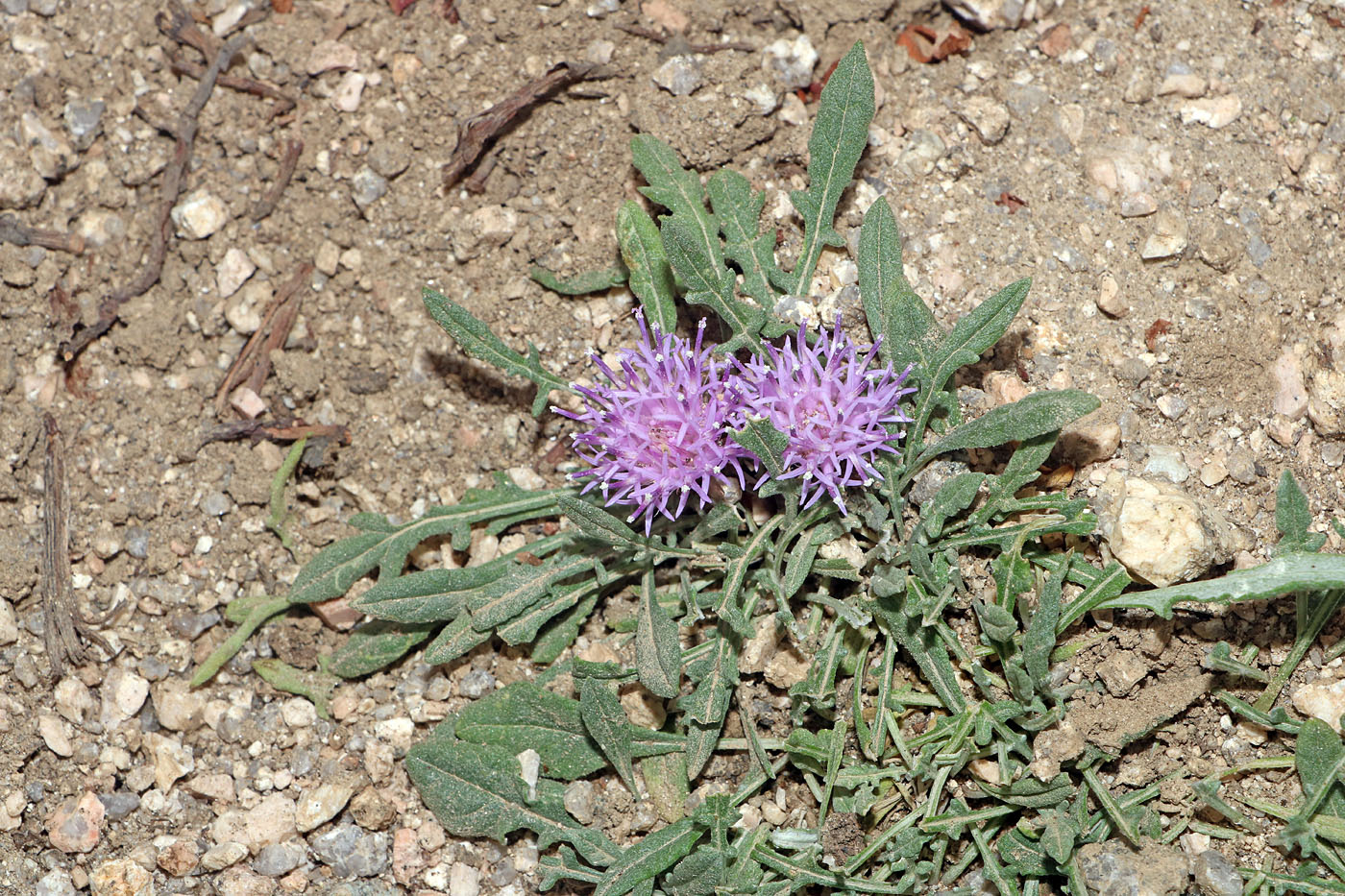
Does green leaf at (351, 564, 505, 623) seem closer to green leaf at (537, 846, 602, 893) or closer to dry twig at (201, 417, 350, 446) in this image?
dry twig at (201, 417, 350, 446)

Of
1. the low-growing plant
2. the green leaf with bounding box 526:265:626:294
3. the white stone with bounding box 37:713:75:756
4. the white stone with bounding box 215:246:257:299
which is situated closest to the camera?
the low-growing plant

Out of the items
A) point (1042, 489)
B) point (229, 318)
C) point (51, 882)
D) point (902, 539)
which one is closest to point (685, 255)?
point (902, 539)

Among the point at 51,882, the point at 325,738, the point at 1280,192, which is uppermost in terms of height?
the point at 1280,192

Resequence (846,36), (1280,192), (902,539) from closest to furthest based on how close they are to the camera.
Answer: (902,539)
(1280,192)
(846,36)

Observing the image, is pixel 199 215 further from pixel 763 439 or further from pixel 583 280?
pixel 763 439

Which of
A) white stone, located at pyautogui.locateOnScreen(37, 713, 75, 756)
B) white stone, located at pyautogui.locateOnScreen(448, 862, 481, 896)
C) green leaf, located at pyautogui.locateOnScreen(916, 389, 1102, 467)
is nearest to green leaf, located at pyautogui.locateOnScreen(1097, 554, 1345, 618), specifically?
green leaf, located at pyautogui.locateOnScreen(916, 389, 1102, 467)

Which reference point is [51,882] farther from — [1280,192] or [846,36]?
[1280,192]

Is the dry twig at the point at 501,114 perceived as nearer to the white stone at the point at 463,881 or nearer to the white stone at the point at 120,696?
the white stone at the point at 120,696
